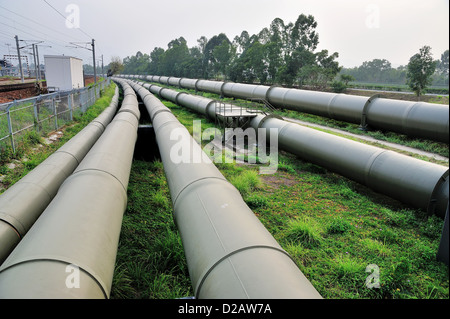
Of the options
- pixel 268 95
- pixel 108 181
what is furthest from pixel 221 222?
pixel 268 95

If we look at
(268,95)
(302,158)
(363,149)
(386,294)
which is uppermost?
(268,95)

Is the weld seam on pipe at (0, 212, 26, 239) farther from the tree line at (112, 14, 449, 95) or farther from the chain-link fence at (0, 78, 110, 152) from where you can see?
the tree line at (112, 14, 449, 95)

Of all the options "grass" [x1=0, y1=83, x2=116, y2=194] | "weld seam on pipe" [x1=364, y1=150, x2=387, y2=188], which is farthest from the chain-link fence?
"weld seam on pipe" [x1=364, y1=150, x2=387, y2=188]

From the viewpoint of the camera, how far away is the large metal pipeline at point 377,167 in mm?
6098

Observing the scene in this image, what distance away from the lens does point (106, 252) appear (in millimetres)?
3016

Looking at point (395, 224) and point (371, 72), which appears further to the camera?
point (371, 72)

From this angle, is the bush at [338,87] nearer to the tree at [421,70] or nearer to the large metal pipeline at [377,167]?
the tree at [421,70]

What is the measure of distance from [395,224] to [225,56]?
51.3 m

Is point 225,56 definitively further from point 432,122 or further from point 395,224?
point 395,224

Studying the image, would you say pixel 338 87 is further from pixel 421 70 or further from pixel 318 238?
pixel 318 238

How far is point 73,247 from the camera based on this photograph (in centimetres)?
268

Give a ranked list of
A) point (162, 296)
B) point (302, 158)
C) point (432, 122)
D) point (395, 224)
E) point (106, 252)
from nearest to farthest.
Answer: point (106, 252)
point (162, 296)
point (395, 224)
point (302, 158)
point (432, 122)

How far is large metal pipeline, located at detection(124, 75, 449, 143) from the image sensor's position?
11070 millimetres

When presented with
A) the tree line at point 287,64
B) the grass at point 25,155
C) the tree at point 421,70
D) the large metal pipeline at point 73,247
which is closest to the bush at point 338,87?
the tree line at point 287,64
